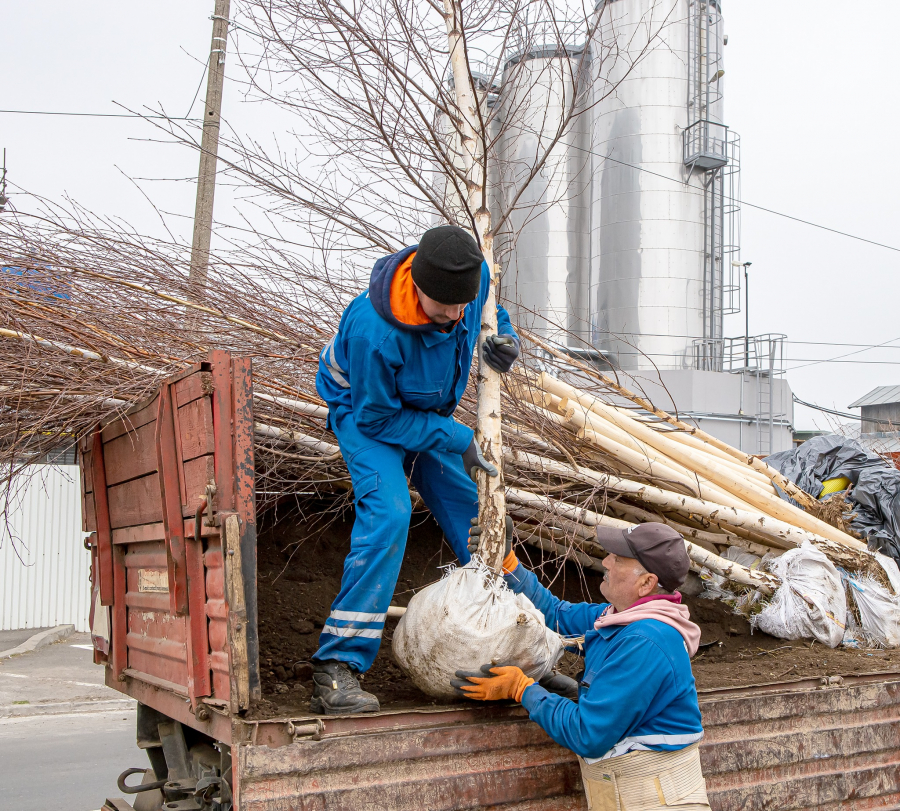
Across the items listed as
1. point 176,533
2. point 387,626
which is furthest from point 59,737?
point 176,533

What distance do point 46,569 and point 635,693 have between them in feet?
39.7

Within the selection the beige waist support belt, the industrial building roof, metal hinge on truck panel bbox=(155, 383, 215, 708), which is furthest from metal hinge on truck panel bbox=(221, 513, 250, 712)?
the industrial building roof

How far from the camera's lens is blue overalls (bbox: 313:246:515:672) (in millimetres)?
2811

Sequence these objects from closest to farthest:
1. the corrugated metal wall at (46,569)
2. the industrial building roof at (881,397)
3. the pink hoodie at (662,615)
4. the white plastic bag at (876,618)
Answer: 1. the pink hoodie at (662,615)
2. the white plastic bag at (876,618)
3. the corrugated metal wall at (46,569)
4. the industrial building roof at (881,397)

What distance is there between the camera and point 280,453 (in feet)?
13.1

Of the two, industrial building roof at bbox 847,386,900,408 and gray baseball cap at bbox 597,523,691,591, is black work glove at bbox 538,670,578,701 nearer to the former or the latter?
gray baseball cap at bbox 597,523,691,591

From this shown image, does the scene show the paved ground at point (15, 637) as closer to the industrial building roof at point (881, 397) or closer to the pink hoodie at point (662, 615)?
the pink hoodie at point (662, 615)

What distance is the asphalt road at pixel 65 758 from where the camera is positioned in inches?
217

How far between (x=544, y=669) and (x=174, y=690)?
126 centimetres

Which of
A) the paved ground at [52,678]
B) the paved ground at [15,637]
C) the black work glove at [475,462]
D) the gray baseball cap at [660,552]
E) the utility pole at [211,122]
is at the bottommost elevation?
the paved ground at [15,637]

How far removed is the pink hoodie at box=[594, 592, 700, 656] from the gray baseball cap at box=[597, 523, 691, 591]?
0.20ft

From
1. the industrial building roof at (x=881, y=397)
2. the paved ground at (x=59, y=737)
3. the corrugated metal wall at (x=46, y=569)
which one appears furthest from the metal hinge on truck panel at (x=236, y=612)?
the industrial building roof at (x=881, y=397)

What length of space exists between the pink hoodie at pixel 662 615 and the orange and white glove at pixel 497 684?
0.31 metres

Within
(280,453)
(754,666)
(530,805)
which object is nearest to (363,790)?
(530,805)
